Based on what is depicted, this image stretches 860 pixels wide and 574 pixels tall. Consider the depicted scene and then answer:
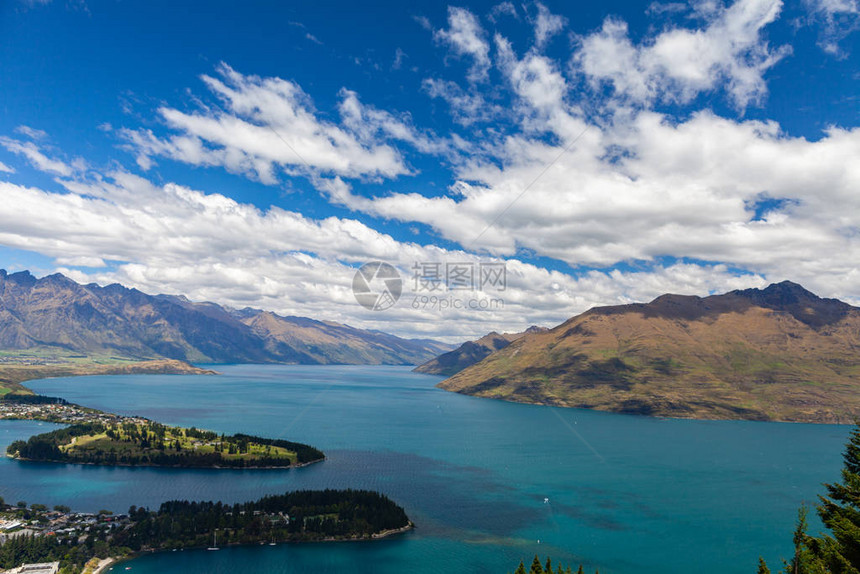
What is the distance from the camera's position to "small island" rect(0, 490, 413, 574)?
361ft

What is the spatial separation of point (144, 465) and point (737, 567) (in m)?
200

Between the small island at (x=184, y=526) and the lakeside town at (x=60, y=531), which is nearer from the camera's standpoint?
the lakeside town at (x=60, y=531)

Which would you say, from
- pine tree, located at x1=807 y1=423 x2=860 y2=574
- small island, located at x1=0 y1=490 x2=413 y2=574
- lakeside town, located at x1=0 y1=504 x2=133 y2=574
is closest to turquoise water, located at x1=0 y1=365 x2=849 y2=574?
small island, located at x1=0 y1=490 x2=413 y2=574

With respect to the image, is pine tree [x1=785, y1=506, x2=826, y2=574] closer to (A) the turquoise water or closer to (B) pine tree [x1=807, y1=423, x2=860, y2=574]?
(B) pine tree [x1=807, y1=423, x2=860, y2=574]

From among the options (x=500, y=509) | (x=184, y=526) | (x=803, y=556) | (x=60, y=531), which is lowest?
(x=60, y=531)

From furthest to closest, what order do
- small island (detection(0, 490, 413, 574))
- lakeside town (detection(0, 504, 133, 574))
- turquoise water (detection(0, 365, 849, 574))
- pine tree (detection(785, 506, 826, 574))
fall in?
1. turquoise water (detection(0, 365, 849, 574))
2. small island (detection(0, 490, 413, 574))
3. lakeside town (detection(0, 504, 133, 574))
4. pine tree (detection(785, 506, 826, 574))

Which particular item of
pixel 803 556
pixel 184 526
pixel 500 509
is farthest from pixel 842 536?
pixel 184 526

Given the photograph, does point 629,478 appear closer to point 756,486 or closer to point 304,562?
point 756,486

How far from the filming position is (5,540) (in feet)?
370

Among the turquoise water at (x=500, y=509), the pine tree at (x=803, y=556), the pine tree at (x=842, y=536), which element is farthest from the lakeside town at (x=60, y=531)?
the pine tree at (x=842, y=536)

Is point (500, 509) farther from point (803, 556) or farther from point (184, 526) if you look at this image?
point (803, 556)

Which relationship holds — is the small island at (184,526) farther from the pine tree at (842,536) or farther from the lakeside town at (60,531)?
the pine tree at (842,536)

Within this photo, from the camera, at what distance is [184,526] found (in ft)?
401

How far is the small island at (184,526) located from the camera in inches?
4331
